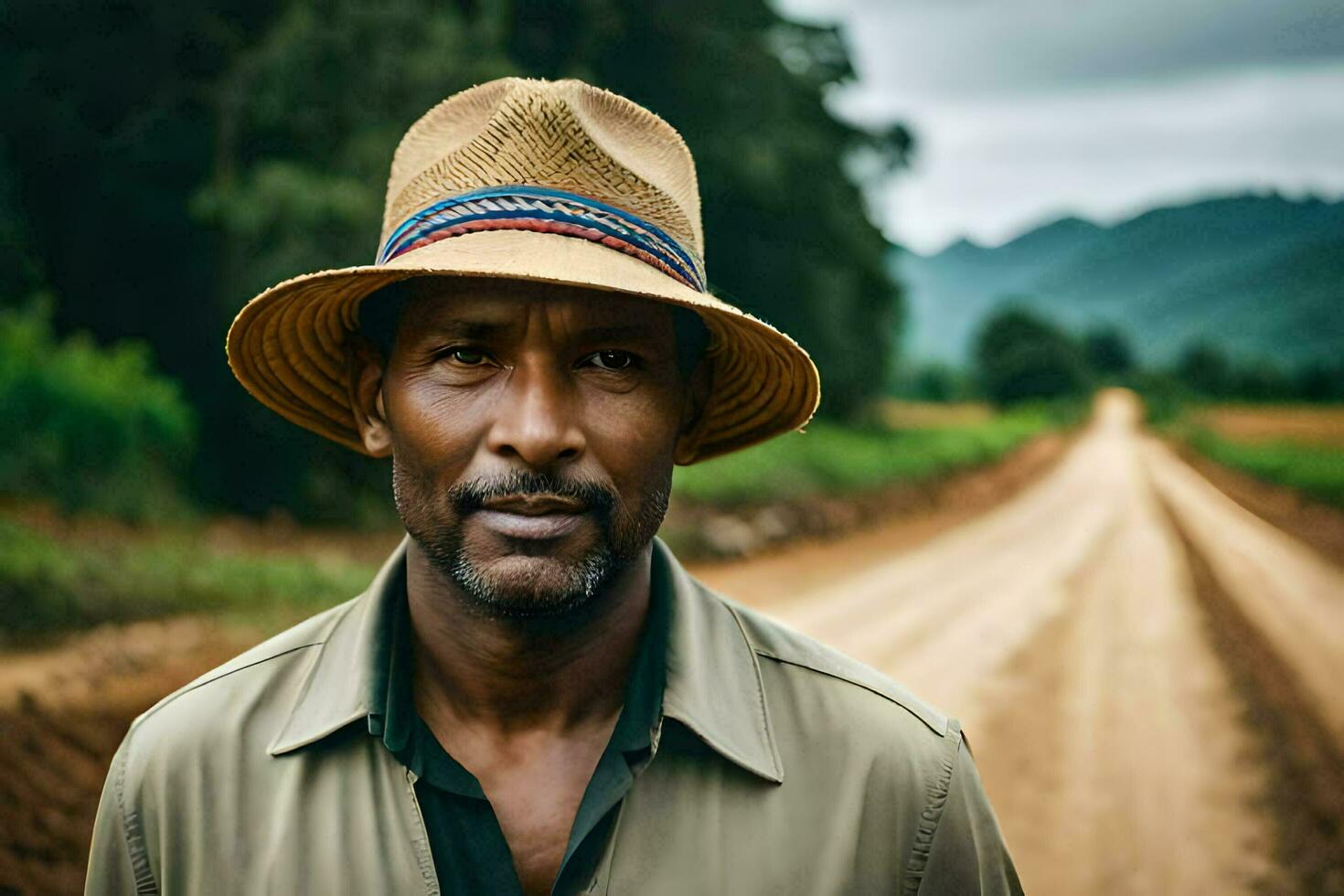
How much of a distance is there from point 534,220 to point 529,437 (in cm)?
35

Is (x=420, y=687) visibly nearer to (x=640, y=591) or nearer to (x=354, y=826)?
(x=354, y=826)

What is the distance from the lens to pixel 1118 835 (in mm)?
4277

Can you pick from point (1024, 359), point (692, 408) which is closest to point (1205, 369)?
point (692, 408)

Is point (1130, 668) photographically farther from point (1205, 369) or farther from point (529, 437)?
point (529, 437)

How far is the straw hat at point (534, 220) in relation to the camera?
1516 millimetres

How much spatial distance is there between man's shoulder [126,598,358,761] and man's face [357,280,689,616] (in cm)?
34

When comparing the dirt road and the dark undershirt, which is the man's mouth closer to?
the dark undershirt

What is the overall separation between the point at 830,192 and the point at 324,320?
19207mm

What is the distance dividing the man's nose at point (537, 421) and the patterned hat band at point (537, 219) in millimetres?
233

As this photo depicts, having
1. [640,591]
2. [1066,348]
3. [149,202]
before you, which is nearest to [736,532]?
[149,202]

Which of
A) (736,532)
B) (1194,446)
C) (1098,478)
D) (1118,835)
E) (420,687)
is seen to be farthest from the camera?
(1098,478)

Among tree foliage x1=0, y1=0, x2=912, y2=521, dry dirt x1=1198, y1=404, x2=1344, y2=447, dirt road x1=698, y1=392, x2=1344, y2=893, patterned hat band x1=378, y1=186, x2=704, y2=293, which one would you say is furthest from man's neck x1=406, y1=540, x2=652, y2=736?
tree foliage x1=0, y1=0, x2=912, y2=521

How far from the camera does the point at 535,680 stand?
172 cm

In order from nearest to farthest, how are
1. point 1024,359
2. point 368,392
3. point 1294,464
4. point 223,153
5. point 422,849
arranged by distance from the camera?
1. point 422,849
2. point 368,392
3. point 1294,464
4. point 223,153
5. point 1024,359
